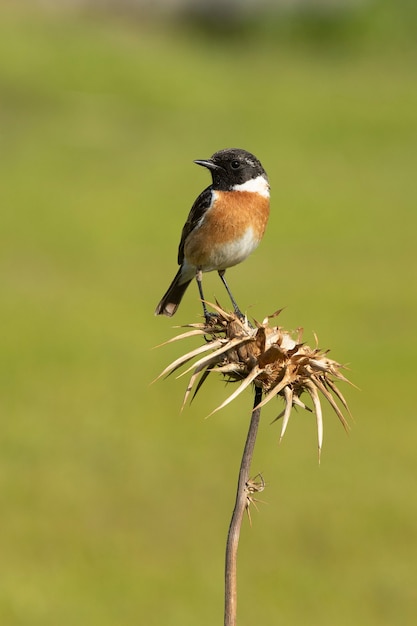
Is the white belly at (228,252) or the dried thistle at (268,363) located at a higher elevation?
the white belly at (228,252)

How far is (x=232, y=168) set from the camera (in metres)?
5.85

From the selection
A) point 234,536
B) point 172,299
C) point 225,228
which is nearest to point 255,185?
point 225,228

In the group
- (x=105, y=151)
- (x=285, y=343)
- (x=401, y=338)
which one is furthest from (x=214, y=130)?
(x=285, y=343)

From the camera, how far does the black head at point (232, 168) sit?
552cm

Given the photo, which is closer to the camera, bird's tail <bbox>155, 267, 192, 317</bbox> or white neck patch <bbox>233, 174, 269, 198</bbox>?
bird's tail <bbox>155, 267, 192, 317</bbox>

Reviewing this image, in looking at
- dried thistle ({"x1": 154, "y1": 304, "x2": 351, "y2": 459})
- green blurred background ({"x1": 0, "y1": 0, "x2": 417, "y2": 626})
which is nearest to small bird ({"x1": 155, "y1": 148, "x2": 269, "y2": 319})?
green blurred background ({"x1": 0, "y1": 0, "x2": 417, "y2": 626})

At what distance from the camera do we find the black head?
5520 millimetres

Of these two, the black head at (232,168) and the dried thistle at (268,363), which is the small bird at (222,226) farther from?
the dried thistle at (268,363)

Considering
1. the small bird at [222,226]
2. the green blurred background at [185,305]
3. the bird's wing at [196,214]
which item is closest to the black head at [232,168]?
the small bird at [222,226]

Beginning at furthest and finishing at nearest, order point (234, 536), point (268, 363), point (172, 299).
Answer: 1. point (172, 299)
2. point (268, 363)
3. point (234, 536)

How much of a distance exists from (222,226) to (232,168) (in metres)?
0.55

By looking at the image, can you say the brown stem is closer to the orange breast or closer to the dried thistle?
the dried thistle

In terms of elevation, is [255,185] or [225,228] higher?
[255,185]

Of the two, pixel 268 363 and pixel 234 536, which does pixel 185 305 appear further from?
pixel 234 536
